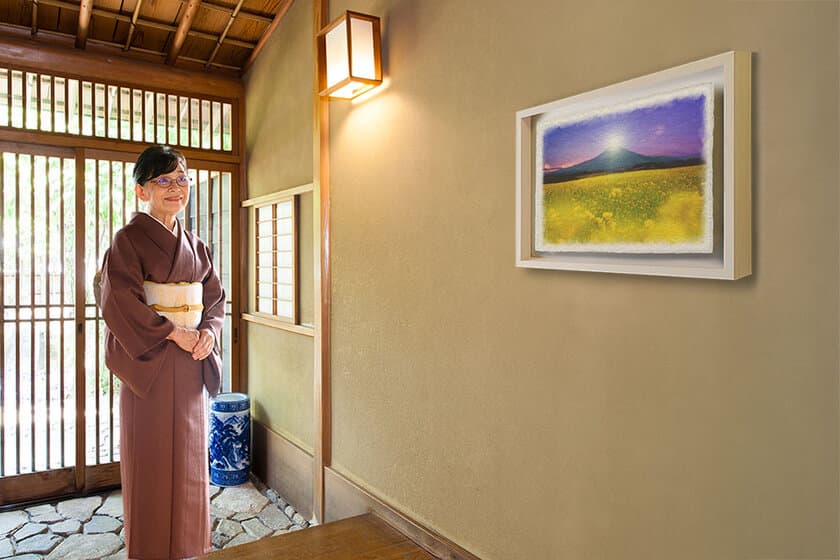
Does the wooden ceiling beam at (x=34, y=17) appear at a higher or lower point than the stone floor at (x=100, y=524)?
higher

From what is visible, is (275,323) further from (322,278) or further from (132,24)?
(132,24)

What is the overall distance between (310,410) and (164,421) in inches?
34.6

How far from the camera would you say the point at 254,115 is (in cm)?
395

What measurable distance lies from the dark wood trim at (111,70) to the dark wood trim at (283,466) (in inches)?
84.6

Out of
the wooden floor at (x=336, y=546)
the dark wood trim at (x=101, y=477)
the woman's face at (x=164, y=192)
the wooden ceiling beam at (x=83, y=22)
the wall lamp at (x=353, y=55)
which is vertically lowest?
the dark wood trim at (x=101, y=477)

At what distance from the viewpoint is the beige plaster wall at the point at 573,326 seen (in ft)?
3.77

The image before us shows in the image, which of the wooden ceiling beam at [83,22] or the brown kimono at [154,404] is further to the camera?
the wooden ceiling beam at [83,22]

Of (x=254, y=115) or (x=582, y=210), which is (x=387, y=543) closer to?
(x=582, y=210)

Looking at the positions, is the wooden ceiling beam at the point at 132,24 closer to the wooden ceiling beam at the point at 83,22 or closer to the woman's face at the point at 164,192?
the wooden ceiling beam at the point at 83,22

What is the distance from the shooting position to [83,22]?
3.25m

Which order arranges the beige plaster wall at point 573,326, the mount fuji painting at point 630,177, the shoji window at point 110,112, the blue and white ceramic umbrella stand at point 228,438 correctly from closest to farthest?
the beige plaster wall at point 573,326, the mount fuji painting at point 630,177, the shoji window at point 110,112, the blue and white ceramic umbrella stand at point 228,438

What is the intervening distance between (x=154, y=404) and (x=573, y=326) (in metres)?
1.79

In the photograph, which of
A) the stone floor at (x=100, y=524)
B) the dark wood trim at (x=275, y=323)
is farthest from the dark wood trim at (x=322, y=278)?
the stone floor at (x=100, y=524)

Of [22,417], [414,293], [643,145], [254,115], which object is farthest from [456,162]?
[22,417]
